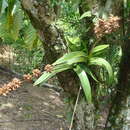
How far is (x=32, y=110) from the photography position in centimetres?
464

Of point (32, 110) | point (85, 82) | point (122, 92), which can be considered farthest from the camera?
point (32, 110)

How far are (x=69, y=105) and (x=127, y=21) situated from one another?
0.77 metres

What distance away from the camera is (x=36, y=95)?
17.0 ft

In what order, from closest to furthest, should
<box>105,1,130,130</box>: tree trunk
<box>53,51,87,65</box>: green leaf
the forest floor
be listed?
<box>53,51,87,65</box>: green leaf < <box>105,1,130,130</box>: tree trunk < the forest floor

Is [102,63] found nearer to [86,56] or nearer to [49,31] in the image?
[86,56]

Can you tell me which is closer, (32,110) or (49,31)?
(49,31)

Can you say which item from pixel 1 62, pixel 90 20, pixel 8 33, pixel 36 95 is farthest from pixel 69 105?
pixel 1 62

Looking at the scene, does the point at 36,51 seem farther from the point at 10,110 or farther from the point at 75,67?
the point at 75,67

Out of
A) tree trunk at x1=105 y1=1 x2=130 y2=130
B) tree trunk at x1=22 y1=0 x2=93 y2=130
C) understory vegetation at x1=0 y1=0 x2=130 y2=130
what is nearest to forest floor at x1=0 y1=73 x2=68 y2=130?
Answer: tree trunk at x1=105 y1=1 x2=130 y2=130

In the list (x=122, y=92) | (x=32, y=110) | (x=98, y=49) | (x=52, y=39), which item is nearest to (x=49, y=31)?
(x=52, y=39)

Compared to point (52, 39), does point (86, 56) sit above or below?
below

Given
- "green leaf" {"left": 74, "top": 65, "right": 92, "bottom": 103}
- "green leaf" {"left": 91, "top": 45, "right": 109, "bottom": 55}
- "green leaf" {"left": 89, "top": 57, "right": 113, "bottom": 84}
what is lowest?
"green leaf" {"left": 74, "top": 65, "right": 92, "bottom": 103}

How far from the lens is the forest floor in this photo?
4.20m

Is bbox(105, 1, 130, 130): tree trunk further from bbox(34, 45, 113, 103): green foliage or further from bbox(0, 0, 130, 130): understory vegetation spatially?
bbox(34, 45, 113, 103): green foliage
